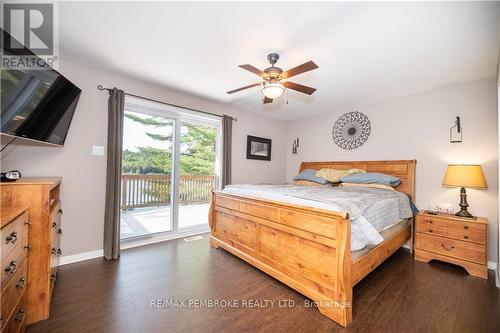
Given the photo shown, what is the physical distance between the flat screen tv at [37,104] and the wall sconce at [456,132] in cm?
490

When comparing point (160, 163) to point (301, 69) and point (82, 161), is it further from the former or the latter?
Result: point (301, 69)

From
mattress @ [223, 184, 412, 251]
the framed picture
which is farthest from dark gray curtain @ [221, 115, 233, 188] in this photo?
mattress @ [223, 184, 412, 251]

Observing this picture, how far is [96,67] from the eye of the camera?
9.13ft

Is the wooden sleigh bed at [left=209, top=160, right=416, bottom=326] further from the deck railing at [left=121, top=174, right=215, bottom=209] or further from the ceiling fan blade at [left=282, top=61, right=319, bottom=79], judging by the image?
the ceiling fan blade at [left=282, top=61, right=319, bottom=79]

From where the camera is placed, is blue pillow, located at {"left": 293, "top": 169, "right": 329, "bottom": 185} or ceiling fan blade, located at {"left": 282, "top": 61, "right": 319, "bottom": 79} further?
blue pillow, located at {"left": 293, "top": 169, "right": 329, "bottom": 185}

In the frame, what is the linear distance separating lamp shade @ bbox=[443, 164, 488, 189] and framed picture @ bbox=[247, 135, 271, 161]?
314cm

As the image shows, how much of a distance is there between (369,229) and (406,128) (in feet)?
8.19

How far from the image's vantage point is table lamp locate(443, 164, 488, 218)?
253cm

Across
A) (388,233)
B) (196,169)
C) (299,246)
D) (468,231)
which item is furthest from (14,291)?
(468,231)

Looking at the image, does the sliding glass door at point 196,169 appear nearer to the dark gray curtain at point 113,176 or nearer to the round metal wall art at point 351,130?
the dark gray curtain at point 113,176

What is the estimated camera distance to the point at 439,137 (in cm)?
316

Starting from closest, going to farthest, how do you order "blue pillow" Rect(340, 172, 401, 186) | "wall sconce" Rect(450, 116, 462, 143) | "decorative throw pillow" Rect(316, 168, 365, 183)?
"wall sconce" Rect(450, 116, 462, 143) → "blue pillow" Rect(340, 172, 401, 186) → "decorative throw pillow" Rect(316, 168, 365, 183)

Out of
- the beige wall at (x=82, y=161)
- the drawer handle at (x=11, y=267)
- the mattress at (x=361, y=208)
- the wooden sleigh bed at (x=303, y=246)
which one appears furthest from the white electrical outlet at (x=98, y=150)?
the mattress at (x=361, y=208)

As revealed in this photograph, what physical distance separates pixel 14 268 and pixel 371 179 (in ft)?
13.3
